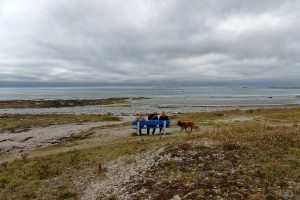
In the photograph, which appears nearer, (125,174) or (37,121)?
(125,174)

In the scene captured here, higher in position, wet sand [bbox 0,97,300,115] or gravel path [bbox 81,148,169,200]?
gravel path [bbox 81,148,169,200]

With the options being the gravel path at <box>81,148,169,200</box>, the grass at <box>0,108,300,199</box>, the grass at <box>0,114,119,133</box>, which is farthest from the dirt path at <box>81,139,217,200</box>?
the grass at <box>0,114,119,133</box>

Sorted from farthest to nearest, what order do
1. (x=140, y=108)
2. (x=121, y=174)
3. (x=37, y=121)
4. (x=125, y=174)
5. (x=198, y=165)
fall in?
(x=140, y=108), (x=37, y=121), (x=121, y=174), (x=125, y=174), (x=198, y=165)

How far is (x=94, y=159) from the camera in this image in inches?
672

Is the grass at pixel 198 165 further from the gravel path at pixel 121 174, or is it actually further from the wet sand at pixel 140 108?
the wet sand at pixel 140 108

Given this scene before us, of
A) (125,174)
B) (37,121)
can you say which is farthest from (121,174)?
(37,121)

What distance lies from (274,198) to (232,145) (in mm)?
5986

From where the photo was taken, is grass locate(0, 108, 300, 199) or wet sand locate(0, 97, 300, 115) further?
wet sand locate(0, 97, 300, 115)

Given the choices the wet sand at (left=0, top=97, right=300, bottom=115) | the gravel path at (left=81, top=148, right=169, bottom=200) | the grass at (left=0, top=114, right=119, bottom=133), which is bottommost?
the wet sand at (left=0, top=97, right=300, bottom=115)

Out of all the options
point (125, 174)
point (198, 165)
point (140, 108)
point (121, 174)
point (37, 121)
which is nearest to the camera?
point (198, 165)

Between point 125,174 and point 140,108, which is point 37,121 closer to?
point 140,108

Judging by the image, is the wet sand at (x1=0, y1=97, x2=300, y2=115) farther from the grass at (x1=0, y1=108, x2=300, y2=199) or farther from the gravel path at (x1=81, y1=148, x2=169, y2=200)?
the gravel path at (x1=81, y1=148, x2=169, y2=200)

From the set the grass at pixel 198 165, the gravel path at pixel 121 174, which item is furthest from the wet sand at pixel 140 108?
the gravel path at pixel 121 174

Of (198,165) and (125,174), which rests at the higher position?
(198,165)
